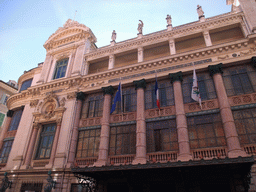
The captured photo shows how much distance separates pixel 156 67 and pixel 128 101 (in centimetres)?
431

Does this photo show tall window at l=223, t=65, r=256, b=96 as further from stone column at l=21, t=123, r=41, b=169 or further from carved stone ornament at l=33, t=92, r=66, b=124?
stone column at l=21, t=123, r=41, b=169

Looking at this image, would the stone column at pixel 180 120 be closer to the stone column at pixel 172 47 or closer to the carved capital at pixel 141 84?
the carved capital at pixel 141 84

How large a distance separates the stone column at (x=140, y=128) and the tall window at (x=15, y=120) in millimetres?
16290

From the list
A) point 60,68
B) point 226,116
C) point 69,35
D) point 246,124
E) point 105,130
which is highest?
point 69,35

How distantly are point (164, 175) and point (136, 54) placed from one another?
1358 cm

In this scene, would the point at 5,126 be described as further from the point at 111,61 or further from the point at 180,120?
the point at 180,120

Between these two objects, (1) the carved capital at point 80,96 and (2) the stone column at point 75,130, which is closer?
(2) the stone column at point 75,130

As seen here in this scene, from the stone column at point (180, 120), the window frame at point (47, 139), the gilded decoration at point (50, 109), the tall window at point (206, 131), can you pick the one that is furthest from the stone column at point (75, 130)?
the tall window at point (206, 131)

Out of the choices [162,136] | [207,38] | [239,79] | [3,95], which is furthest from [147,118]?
[3,95]

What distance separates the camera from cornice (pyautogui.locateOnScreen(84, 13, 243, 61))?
18984 millimetres

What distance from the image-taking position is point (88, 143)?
732 inches

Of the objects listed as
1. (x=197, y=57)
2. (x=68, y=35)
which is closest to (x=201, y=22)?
(x=197, y=57)

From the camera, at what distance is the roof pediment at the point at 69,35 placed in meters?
25.7

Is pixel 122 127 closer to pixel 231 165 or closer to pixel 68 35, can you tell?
pixel 231 165
